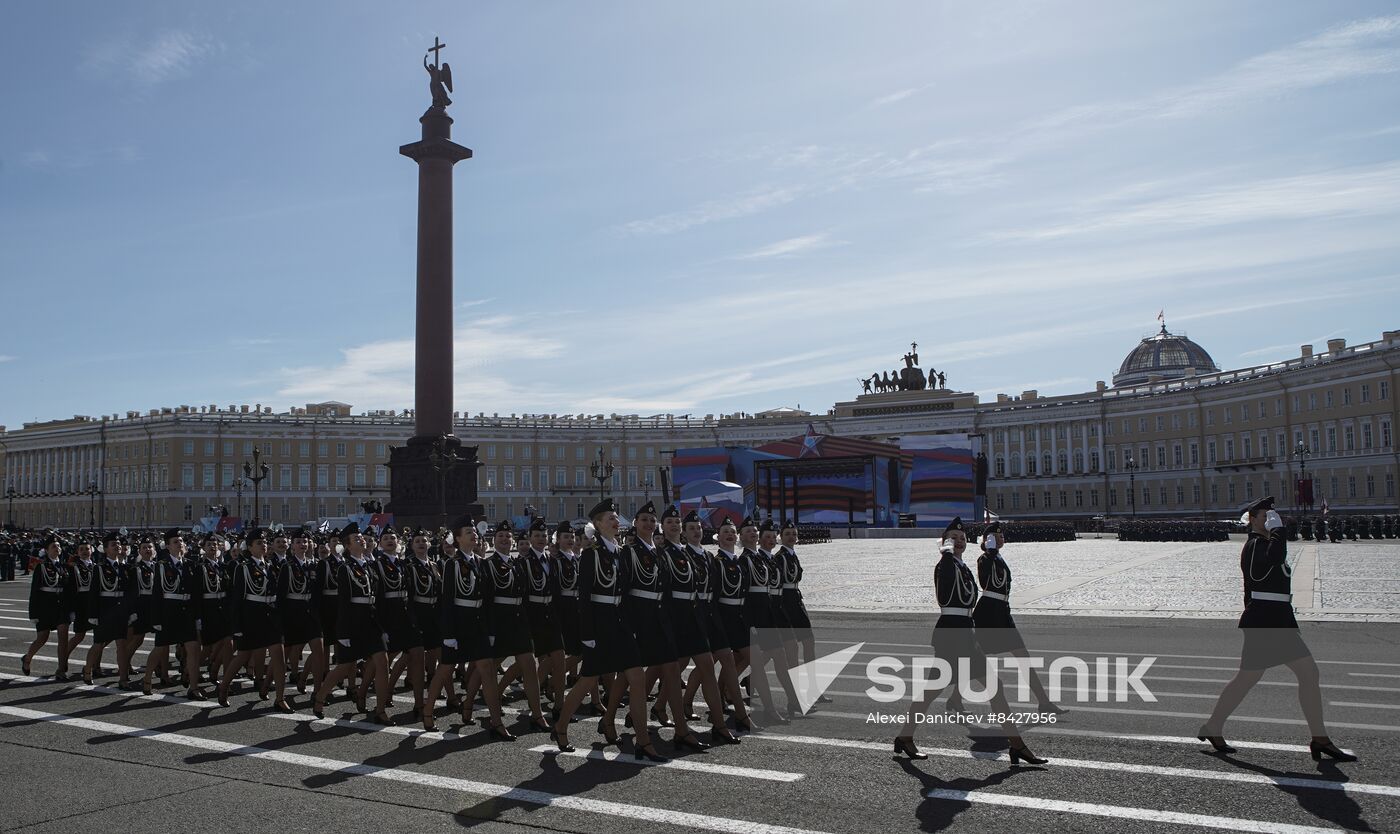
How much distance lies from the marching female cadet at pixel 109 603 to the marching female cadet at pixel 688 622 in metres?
8.21

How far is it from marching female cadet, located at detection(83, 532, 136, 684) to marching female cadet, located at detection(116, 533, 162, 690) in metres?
0.09

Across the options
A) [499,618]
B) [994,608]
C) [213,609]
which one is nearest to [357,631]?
[499,618]

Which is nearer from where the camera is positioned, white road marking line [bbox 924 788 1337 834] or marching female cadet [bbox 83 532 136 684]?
white road marking line [bbox 924 788 1337 834]

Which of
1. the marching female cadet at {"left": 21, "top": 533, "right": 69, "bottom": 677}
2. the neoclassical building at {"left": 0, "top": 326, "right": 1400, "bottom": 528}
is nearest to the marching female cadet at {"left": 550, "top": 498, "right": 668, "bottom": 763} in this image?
the marching female cadet at {"left": 21, "top": 533, "right": 69, "bottom": 677}

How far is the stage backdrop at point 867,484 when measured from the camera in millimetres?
68500

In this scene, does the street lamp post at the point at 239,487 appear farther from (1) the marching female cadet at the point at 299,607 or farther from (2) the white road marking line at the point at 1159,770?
(2) the white road marking line at the point at 1159,770

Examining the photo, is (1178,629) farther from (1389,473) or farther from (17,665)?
(1389,473)

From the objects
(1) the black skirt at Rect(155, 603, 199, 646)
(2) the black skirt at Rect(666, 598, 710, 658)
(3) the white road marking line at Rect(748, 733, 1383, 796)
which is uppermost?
(2) the black skirt at Rect(666, 598, 710, 658)

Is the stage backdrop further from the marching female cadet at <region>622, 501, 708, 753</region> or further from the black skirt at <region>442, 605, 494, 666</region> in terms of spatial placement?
the marching female cadet at <region>622, 501, 708, 753</region>

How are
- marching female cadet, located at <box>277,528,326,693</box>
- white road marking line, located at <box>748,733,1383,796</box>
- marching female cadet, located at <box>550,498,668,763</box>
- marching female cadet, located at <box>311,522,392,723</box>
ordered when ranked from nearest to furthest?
white road marking line, located at <box>748,733,1383,796</box> < marching female cadet, located at <box>550,498,668,763</box> < marching female cadet, located at <box>311,522,392,723</box> < marching female cadet, located at <box>277,528,326,693</box>

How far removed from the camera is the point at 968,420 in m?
114

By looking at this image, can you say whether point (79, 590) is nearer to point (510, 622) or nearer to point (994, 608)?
point (510, 622)

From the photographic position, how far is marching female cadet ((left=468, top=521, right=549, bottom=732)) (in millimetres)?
10016

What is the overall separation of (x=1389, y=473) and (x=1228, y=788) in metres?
84.7
